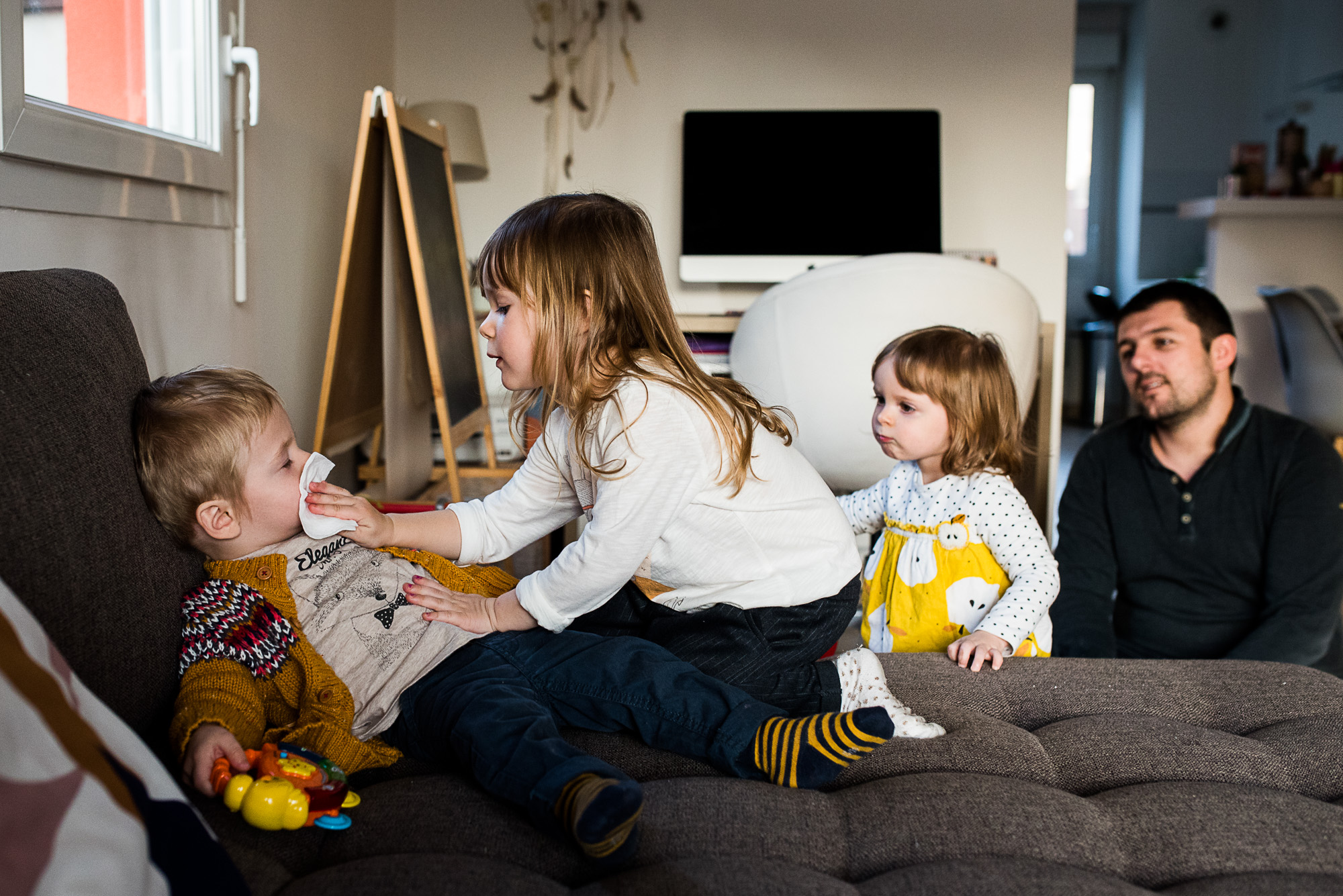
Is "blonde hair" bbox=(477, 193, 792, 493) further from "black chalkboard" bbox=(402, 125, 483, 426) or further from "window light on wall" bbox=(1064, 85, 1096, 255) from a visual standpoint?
"window light on wall" bbox=(1064, 85, 1096, 255)

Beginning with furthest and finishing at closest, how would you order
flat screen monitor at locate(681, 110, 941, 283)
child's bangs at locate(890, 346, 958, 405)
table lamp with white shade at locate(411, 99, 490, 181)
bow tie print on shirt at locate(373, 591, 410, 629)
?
flat screen monitor at locate(681, 110, 941, 283) → table lamp with white shade at locate(411, 99, 490, 181) → child's bangs at locate(890, 346, 958, 405) → bow tie print on shirt at locate(373, 591, 410, 629)

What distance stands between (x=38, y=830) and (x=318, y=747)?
490mm

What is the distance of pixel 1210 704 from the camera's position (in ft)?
4.02

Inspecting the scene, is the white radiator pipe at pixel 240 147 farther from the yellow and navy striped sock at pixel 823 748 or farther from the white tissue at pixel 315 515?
the yellow and navy striped sock at pixel 823 748

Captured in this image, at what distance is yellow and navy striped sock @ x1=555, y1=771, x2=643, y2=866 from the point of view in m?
0.82

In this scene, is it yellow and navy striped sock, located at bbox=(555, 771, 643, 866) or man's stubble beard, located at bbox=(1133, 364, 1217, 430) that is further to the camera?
man's stubble beard, located at bbox=(1133, 364, 1217, 430)

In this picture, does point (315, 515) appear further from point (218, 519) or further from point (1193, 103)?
point (1193, 103)

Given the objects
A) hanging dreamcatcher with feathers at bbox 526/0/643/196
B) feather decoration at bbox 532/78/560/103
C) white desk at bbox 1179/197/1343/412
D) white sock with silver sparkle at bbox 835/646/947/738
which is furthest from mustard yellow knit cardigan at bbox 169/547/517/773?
white desk at bbox 1179/197/1343/412

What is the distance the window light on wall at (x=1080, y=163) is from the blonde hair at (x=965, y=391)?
20.3ft

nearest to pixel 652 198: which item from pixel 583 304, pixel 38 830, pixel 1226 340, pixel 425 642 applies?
pixel 1226 340

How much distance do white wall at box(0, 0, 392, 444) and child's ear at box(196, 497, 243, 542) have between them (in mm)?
594

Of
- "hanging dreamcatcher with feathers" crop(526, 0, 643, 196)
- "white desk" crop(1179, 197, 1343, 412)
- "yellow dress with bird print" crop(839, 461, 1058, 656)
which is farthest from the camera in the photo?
"white desk" crop(1179, 197, 1343, 412)

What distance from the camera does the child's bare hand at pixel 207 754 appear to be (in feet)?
3.08

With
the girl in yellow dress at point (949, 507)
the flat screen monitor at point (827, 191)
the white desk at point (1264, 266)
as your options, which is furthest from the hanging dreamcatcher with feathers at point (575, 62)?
the white desk at point (1264, 266)
